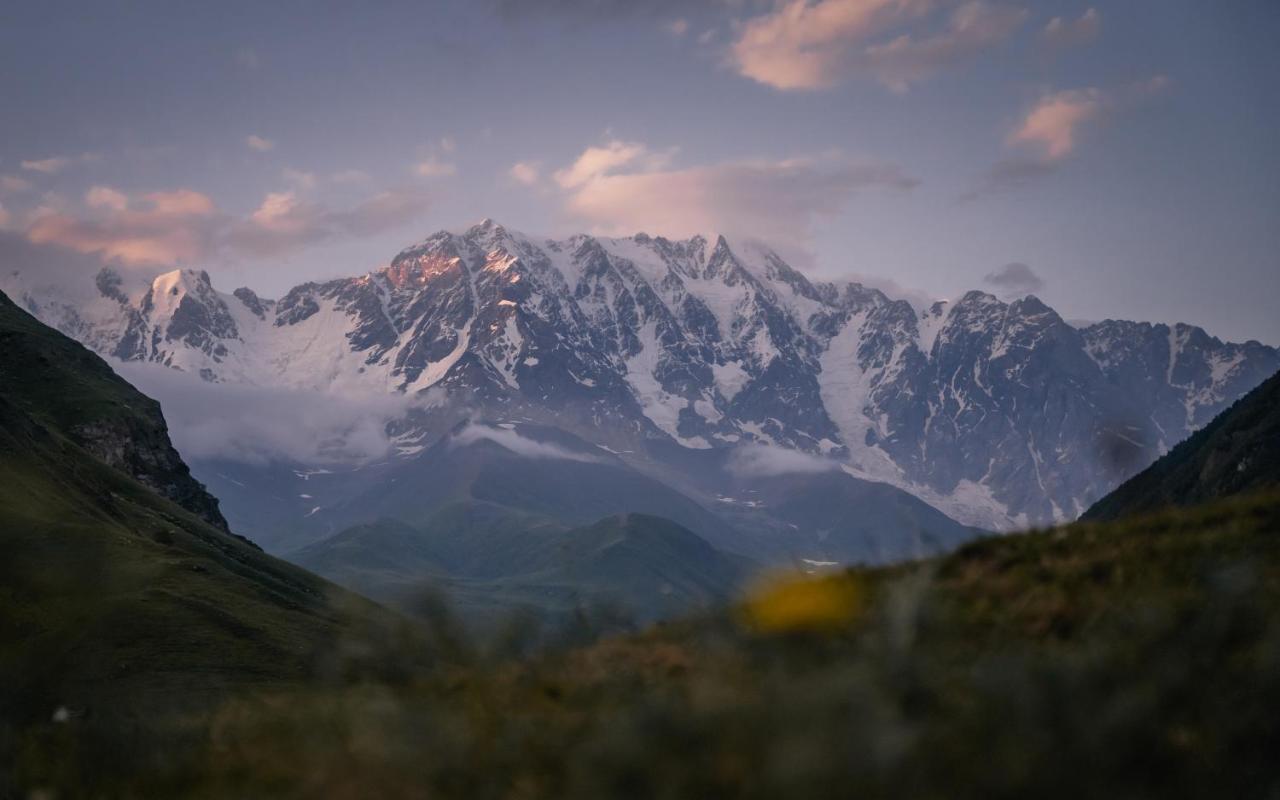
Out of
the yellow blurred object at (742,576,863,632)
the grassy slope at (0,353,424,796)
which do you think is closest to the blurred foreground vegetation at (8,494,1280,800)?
the yellow blurred object at (742,576,863,632)

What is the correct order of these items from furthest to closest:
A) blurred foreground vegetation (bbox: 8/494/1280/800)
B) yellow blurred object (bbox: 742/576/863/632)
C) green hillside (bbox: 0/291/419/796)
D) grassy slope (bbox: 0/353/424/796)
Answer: grassy slope (bbox: 0/353/424/796)
green hillside (bbox: 0/291/419/796)
yellow blurred object (bbox: 742/576/863/632)
blurred foreground vegetation (bbox: 8/494/1280/800)

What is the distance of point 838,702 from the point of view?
8.71m

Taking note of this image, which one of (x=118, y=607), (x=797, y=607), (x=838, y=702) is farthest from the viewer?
(x=118, y=607)

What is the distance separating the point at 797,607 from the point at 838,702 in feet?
20.6

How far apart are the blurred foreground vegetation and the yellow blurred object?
46 millimetres

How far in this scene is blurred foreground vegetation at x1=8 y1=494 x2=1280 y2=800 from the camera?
28.0 ft

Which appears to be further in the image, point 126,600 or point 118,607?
point 126,600

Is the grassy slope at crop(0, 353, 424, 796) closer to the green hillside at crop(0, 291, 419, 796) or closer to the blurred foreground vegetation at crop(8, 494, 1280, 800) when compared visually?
the green hillside at crop(0, 291, 419, 796)

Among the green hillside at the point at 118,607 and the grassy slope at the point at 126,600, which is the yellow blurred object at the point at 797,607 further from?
the grassy slope at the point at 126,600

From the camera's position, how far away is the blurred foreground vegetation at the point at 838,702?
28.0 feet

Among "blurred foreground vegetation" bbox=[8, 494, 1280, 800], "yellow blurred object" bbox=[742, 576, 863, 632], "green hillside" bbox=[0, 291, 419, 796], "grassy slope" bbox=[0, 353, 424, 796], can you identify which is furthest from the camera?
"grassy slope" bbox=[0, 353, 424, 796]

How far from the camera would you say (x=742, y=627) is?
14.4 m

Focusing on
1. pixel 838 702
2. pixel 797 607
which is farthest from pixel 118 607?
pixel 838 702

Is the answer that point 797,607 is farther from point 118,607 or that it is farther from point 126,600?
point 126,600
